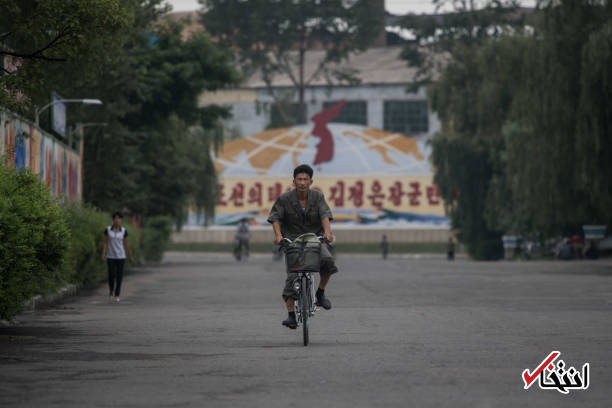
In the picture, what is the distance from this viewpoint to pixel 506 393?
341 inches

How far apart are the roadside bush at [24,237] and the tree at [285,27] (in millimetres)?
73233

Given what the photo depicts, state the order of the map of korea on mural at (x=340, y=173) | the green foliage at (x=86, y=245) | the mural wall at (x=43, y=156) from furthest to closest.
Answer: the map of korea on mural at (x=340, y=173), the green foliage at (x=86, y=245), the mural wall at (x=43, y=156)

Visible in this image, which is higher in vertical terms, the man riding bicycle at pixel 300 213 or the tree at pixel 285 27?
the tree at pixel 285 27

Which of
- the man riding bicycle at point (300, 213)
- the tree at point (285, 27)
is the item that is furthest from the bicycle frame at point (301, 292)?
the tree at point (285, 27)

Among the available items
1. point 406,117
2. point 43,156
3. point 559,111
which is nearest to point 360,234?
point 406,117

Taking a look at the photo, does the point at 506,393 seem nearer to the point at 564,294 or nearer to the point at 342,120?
the point at 564,294

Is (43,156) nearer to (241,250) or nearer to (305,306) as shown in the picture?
(305,306)

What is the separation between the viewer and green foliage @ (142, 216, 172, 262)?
51787mm

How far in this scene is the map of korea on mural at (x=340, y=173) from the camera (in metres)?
78.9

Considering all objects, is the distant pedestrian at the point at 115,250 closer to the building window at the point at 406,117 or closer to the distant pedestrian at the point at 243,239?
the distant pedestrian at the point at 243,239

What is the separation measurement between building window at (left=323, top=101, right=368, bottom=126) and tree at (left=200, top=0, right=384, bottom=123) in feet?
22.7

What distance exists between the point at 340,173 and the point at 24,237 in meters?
67.1

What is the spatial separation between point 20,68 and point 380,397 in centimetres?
901

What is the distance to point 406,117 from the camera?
98.2 m
